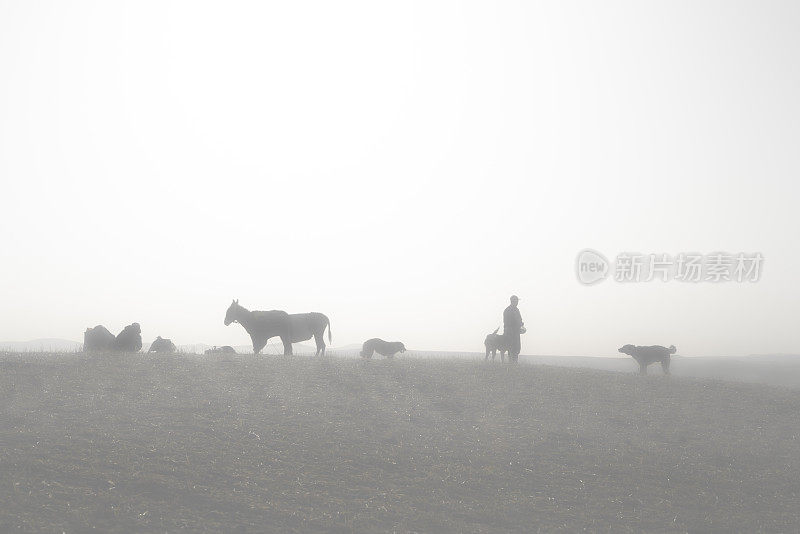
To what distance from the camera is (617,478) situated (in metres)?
15.6

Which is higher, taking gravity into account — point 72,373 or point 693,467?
point 72,373

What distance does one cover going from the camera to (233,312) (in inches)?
1178

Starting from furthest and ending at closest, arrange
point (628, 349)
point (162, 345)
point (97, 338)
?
point (628, 349), point (162, 345), point (97, 338)

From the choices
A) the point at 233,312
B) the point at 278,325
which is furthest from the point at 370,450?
the point at 233,312

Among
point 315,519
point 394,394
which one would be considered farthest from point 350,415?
point 315,519

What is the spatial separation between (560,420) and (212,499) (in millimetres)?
11141

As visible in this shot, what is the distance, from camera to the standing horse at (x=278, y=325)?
29406 mm

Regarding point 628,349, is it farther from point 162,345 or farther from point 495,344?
point 162,345

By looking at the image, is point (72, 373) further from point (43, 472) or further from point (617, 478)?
point (617, 478)

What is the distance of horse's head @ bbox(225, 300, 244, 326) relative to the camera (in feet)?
97.9

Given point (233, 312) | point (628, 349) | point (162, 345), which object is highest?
point (233, 312)

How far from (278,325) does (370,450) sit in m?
14.6

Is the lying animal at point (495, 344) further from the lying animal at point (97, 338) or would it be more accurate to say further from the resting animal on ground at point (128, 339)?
the lying animal at point (97, 338)

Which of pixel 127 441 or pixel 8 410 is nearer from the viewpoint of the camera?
pixel 127 441
